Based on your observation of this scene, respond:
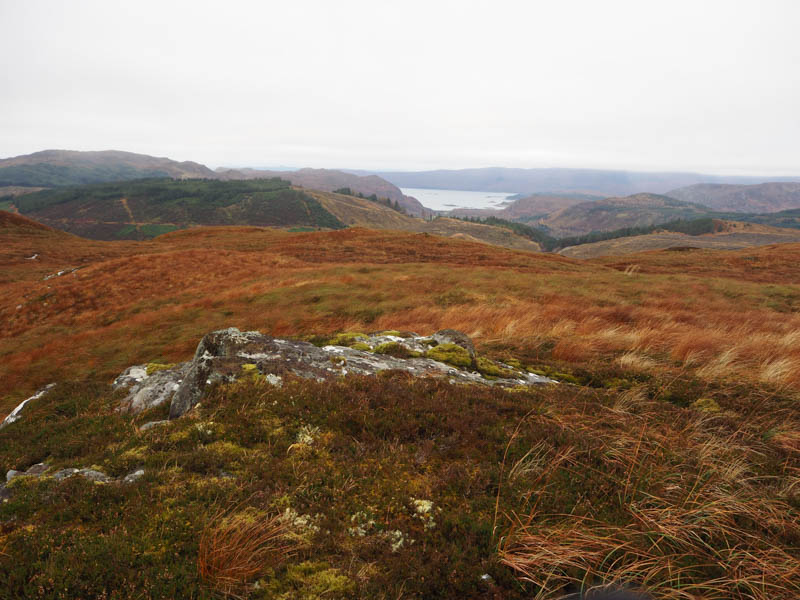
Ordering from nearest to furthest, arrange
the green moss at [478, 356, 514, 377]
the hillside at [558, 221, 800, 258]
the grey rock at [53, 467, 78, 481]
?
the grey rock at [53, 467, 78, 481] < the green moss at [478, 356, 514, 377] < the hillside at [558, 221, 800, 258]

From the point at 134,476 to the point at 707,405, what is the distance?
375 inches

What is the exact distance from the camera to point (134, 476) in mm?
4586

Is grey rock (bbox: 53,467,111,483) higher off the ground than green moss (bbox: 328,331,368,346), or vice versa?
grey rock (bbox: 53,467,111,483)

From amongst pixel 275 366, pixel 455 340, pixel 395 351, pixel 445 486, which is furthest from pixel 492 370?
pixel 275 366

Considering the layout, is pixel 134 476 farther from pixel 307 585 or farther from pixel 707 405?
pixel 707 405

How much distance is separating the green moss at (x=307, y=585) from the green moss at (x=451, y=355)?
6209 mm

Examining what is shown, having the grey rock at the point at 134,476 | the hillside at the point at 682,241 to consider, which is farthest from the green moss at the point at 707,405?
the hillside at the point at 682,241

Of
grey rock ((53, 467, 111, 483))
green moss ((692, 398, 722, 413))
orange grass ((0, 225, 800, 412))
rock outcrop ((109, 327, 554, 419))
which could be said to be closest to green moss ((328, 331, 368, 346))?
rock outcrop ((109, 327, 554, 419))

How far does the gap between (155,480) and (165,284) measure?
33499 millimetres

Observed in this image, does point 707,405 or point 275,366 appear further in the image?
point 275,366

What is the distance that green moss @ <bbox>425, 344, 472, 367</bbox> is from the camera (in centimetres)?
905

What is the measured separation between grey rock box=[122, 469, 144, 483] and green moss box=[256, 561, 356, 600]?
251cm

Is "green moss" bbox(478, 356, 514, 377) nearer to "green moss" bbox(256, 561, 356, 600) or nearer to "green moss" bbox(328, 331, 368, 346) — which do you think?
"green moss" bbox(328, 331, 368, 346)

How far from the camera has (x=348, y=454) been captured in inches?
195
